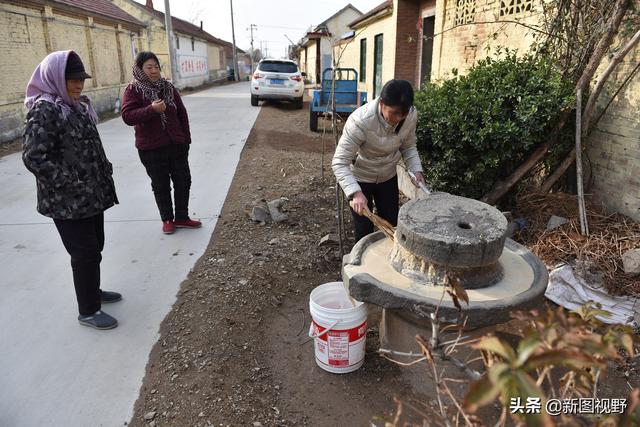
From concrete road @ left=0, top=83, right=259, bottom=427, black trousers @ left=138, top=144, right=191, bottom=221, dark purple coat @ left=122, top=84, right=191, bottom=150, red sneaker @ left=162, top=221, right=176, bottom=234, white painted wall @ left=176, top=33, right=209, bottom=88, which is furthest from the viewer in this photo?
white painted wall @ left=176, top=33, right=209, bottom=88

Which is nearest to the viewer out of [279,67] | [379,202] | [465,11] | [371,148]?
[371,148]

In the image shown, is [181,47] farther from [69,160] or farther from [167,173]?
[69,160]

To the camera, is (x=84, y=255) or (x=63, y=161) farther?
(x=84, y=255)

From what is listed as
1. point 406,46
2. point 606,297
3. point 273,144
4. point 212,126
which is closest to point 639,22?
point 606,297

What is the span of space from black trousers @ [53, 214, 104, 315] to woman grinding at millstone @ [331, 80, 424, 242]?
162 cm

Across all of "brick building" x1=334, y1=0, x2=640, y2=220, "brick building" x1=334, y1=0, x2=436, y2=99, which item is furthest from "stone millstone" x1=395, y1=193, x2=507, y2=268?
"brick building" x1=334, y1=0, x2=436, y2=99

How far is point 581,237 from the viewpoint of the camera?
140 inches

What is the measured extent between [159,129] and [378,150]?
2.11m

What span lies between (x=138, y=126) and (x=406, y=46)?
8130 millimetres

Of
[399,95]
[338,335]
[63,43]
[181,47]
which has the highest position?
[181,47]

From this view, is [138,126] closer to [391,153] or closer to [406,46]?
[391,153]

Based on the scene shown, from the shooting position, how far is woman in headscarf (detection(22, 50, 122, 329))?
255 cm

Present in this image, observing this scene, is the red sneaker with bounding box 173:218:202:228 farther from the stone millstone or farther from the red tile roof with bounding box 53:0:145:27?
the red tile roof with bounding box 53:0:145:27

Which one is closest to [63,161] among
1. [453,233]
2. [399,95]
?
[399,95]
